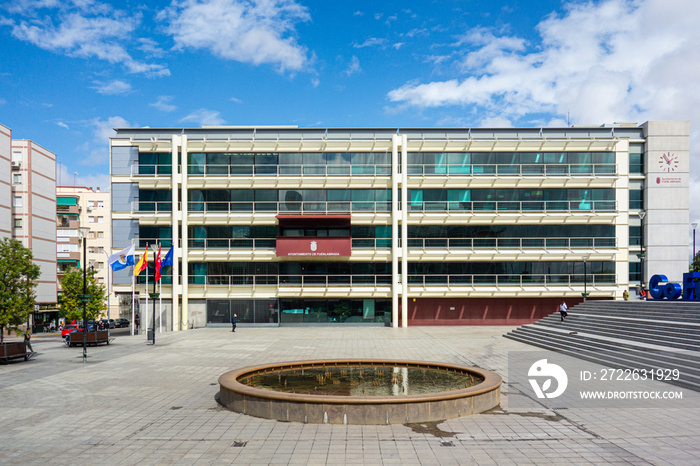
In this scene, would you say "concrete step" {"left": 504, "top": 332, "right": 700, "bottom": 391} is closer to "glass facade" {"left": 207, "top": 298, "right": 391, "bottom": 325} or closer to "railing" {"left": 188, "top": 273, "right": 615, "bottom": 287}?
"railing" {"left": 188, "top": 273, "right": 615, "bottom": 287}

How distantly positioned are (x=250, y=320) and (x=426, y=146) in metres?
21.2

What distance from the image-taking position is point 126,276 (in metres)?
42.4

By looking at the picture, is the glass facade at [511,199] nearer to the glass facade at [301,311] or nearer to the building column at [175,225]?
the glass facade at [301,311]

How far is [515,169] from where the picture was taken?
139 ft

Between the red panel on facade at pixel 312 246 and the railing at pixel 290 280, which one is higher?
the red panel on facade at pixel 312 246

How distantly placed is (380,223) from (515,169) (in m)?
12.5

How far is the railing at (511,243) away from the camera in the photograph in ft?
138

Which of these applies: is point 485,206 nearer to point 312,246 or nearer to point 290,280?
point 312,246

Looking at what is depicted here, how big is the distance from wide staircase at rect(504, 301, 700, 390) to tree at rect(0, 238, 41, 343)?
1151 inches

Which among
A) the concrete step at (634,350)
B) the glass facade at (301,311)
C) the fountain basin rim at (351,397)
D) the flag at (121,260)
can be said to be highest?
the flag at (121,260)

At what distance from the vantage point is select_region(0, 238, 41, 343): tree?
26531mm

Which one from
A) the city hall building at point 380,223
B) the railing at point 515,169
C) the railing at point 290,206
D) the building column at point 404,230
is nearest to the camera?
the building column at point 404,230

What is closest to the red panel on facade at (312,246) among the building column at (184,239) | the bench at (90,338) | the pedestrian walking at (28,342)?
the building column at (184,239)

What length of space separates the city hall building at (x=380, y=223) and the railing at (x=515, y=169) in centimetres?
10
